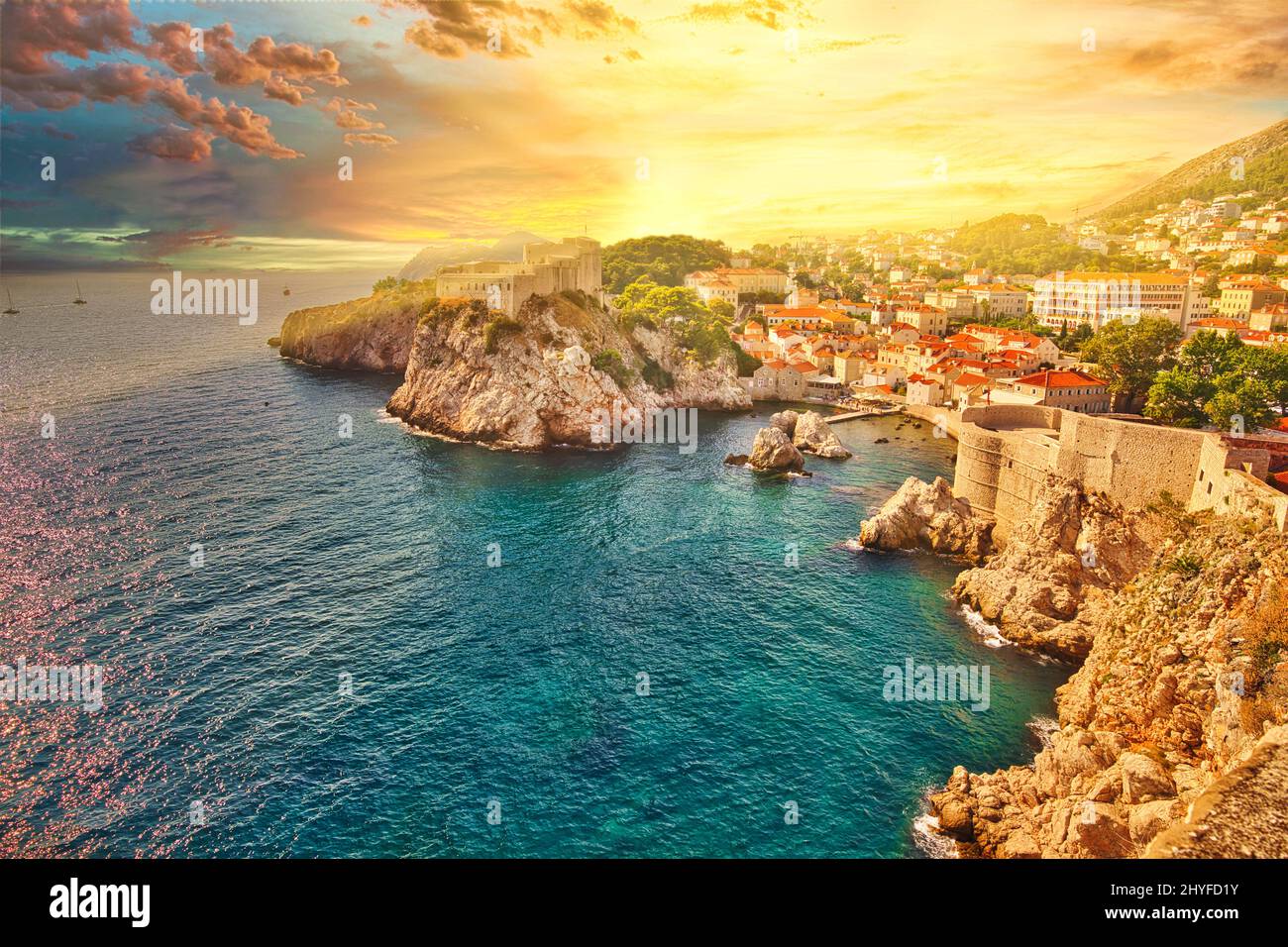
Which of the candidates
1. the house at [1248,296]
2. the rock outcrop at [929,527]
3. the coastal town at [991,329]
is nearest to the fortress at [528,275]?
the coastal town at [991,329]

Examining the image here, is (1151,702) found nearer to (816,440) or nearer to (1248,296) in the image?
(816,440)

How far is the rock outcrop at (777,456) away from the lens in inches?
2142

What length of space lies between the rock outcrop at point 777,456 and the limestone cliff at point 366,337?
2217 inches

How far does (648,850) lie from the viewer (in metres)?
19.3

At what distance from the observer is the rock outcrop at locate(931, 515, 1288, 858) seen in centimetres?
1722

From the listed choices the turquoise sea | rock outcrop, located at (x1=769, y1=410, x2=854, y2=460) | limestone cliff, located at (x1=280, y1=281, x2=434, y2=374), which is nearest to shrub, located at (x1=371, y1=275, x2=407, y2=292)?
limestone cliff, located at (x1=280, y1=281, x2=434, y2=374)

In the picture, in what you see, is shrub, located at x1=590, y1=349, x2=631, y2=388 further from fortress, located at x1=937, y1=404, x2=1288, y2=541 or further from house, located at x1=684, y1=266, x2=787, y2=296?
house, located at x1=684, y1=266, x2=787, y2=296

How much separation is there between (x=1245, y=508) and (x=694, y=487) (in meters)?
31.3

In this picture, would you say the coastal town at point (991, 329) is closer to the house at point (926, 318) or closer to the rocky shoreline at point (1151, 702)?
the house at point (926, 318)

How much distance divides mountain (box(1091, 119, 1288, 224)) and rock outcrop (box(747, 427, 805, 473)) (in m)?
57.5

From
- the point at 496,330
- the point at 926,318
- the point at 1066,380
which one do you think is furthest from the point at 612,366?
the point at 926,318
